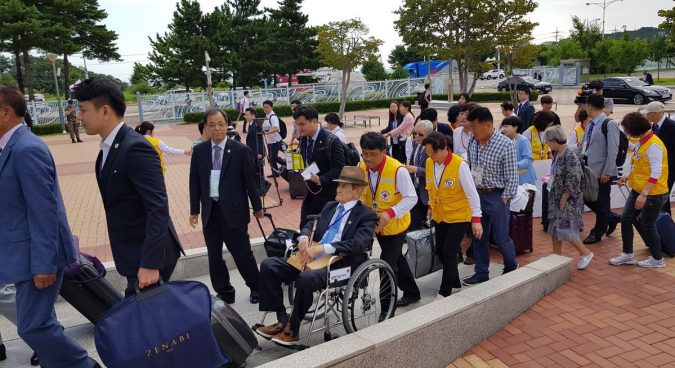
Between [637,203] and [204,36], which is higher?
[204,36]

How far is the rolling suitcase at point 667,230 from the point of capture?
573 centimetres

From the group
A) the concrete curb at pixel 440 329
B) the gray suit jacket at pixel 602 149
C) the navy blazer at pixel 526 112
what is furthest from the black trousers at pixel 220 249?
the navy blazer at pixel 526 112

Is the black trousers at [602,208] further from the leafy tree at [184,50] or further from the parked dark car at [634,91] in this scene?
the leafy tree at [184,50]

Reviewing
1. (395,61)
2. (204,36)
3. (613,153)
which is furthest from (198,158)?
(395,61)

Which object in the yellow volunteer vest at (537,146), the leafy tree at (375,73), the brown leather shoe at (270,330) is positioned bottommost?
the brown leather shoe at (270,330)

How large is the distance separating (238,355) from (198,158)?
2024 millimetres

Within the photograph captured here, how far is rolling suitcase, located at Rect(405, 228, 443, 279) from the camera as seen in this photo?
15.8 feet

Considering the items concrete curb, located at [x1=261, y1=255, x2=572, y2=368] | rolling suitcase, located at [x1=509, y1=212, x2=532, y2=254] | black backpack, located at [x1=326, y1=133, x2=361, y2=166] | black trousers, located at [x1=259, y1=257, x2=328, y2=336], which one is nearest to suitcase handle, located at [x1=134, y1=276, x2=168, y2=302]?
concrete curb, located at [x1=261, y1=255, x2=572, y2=368]

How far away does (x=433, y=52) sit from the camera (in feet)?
91.3

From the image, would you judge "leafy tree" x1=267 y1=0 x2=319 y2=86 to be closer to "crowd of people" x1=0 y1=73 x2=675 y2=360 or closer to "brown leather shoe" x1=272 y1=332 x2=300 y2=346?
"crowd of people" x1=0 y1=73 x2=675 y2=360

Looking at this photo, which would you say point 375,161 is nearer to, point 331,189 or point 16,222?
point 331,189

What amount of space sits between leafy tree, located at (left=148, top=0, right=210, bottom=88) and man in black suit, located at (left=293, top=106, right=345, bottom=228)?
3291 centimetres

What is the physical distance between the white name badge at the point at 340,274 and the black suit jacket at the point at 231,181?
4.10ft

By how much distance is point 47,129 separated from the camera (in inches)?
1084
